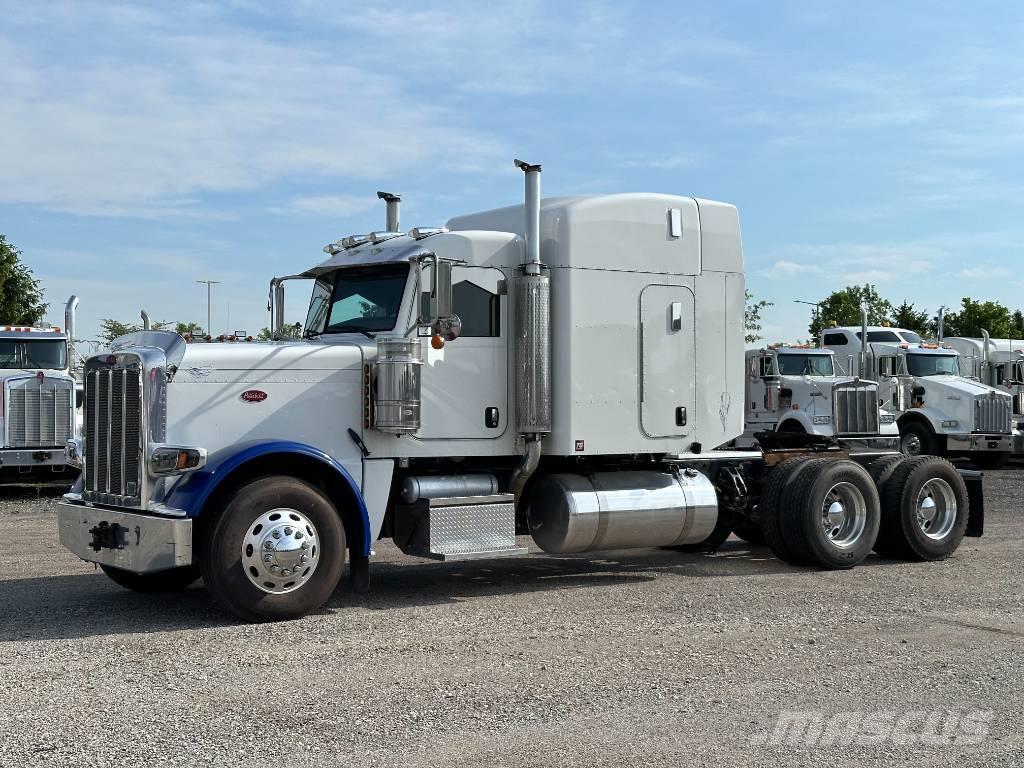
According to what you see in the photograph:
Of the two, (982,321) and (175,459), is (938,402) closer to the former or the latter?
(175,459)

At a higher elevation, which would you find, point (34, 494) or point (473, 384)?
point (473, 384)

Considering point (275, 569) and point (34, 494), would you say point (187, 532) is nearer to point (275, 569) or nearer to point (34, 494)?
point (275, 569)

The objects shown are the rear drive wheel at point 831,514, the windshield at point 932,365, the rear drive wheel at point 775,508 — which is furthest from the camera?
the windshield at point 932,365

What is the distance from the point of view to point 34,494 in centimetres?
2023

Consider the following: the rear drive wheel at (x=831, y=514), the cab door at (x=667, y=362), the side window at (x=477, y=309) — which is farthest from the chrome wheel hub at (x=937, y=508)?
the side window at (x=477, y=309)

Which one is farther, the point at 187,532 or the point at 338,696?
the point at 187,532

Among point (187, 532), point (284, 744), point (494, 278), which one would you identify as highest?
point (494, 278)

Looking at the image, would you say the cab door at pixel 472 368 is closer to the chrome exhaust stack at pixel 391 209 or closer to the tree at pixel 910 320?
the chrome exhaust stack at pixel 391 209

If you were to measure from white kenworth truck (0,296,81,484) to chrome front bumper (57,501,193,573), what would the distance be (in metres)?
11.0

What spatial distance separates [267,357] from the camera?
914 cm

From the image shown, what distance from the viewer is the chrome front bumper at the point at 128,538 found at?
8.25m

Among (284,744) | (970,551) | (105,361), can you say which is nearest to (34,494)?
(105,361)

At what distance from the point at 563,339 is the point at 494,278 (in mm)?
749

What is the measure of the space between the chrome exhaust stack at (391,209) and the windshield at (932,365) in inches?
725
